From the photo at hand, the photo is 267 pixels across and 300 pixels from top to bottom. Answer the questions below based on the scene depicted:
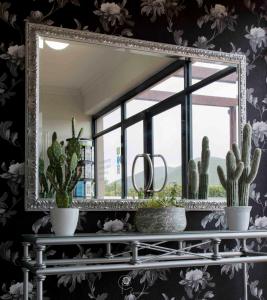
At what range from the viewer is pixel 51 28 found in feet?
8.26

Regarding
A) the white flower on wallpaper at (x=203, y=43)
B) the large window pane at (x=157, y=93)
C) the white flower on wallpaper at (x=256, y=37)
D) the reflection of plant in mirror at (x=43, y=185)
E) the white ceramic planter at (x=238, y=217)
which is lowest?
the white ceramic planter at (x=238, y=217)

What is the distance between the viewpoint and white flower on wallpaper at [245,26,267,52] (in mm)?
3020

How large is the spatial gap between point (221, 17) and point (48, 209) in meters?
1.46

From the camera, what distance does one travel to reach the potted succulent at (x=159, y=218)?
94.4 inches

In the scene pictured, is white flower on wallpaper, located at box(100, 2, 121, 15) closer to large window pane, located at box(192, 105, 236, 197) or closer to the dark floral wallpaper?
the dark floral wallpaper

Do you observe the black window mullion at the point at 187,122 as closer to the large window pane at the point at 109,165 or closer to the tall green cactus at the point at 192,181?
the tall green cactus at the point at 192,181

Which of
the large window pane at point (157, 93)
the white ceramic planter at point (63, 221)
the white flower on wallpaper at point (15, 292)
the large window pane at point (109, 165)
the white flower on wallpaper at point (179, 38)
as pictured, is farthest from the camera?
the white flower on wallpaper at point (179, 38)

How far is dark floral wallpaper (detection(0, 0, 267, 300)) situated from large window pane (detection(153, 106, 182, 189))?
25 cm

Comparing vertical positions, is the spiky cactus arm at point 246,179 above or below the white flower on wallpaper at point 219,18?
below

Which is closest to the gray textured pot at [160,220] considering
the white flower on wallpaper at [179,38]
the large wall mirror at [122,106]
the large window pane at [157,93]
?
the large wall mirror at [122,106]

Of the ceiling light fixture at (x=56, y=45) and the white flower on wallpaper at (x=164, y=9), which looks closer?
the ceiling light fixture at (x=56, y=45)

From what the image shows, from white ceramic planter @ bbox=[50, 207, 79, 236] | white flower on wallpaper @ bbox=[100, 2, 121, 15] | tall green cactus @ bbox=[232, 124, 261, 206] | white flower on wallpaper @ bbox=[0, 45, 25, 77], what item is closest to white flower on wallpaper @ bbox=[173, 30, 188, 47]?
white flower on wallpaper @ bbox=[100, 2, 121, 15]

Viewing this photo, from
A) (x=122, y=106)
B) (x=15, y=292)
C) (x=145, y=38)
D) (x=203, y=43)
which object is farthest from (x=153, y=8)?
(x=15, y=292)

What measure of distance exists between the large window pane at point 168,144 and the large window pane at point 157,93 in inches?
3.4
